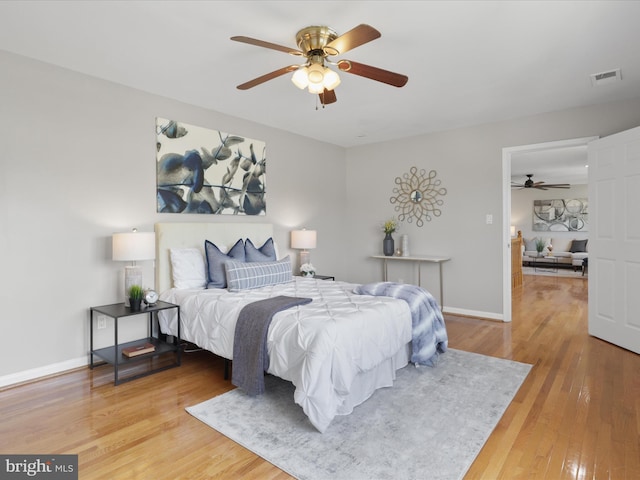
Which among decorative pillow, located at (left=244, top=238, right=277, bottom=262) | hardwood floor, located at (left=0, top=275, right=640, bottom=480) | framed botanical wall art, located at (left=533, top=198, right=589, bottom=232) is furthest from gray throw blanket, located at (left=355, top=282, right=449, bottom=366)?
framed botanical wall art, located at (left=533, top=198, right=589, bottom=232)

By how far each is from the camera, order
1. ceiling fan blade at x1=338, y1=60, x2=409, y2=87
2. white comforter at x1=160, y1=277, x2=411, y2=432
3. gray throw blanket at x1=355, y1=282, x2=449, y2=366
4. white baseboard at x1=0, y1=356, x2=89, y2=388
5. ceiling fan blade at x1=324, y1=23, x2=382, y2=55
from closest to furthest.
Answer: ceiling fan blade at x1=324, y1=23, x2=382, y2=55 → white comforter at x1=160, y1=277, x2=411, y2=432 → ceiling fan blade at x1=338, y1=60, x2=409, y2=87 → white baseboard at x1=0, y1=356, x2=89, y2=388 → gray throw blanket at x1=355, y1=282, x2=449, y2=366

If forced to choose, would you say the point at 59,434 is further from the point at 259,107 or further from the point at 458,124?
the point at 458,124

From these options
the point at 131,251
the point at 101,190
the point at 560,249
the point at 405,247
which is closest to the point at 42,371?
the point at 131,251

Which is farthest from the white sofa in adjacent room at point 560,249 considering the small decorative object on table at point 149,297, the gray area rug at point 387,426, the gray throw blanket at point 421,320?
the small decorative object on table at point 149,297

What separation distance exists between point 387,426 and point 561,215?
1135 cm

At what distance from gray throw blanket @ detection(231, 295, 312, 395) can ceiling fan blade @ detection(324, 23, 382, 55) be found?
1777 mm

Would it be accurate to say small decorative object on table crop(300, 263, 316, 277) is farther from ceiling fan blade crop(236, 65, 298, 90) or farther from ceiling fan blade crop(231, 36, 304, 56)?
ceiling fan blade crop(231, 36, 304, 56)

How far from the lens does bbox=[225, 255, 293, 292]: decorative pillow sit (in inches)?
139

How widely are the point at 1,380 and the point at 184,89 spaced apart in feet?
9.37

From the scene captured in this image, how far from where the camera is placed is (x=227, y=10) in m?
2.36

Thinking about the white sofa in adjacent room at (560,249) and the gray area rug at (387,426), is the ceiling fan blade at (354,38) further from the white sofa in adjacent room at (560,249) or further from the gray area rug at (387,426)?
the white sofa in adjacent room at (560,249)

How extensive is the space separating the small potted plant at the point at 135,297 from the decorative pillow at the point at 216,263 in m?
0.67

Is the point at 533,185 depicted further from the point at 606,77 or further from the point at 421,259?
the point at 606,77

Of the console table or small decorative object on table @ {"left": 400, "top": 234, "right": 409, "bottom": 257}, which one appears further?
small decorative object on table @ {"left": 400, "top": 234, "right": 409, "bottom": 257}
